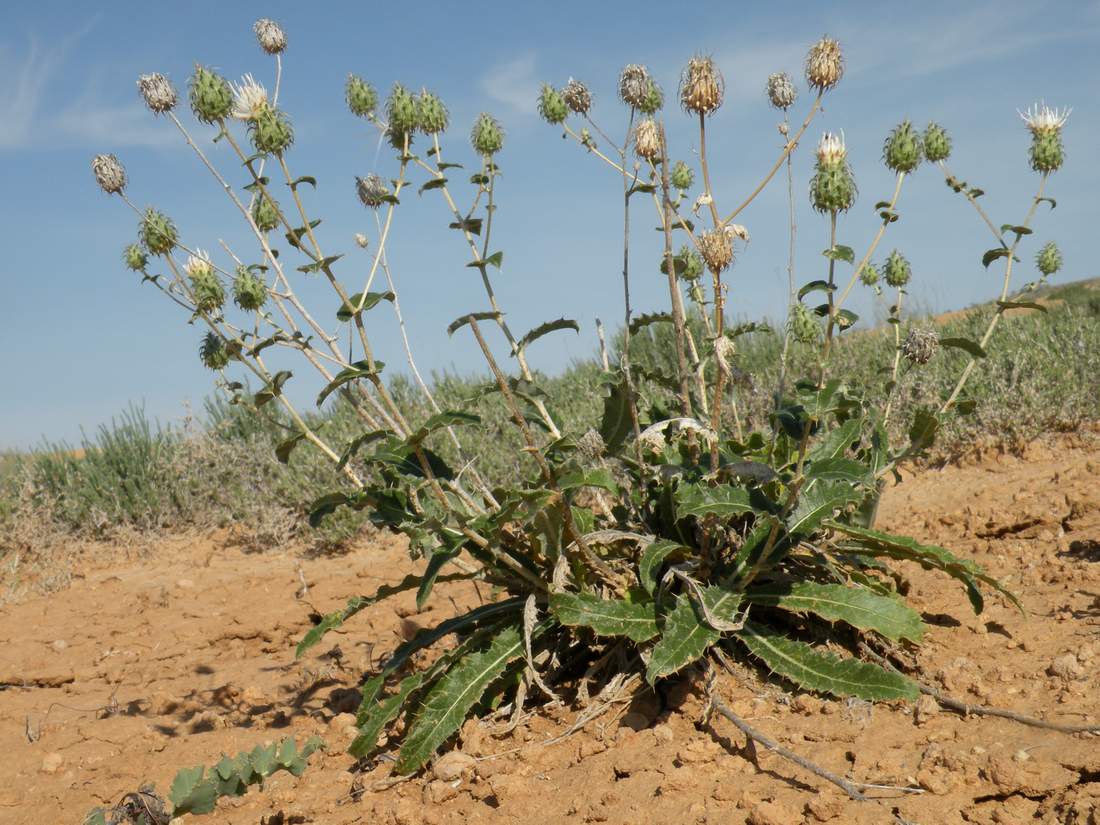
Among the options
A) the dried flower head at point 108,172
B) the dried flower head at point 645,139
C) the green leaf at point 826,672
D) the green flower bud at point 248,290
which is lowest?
the green leaf at point 826,672

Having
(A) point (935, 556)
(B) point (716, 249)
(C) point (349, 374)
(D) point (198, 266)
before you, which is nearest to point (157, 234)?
(D) point (198, 266)

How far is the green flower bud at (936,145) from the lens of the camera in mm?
3916

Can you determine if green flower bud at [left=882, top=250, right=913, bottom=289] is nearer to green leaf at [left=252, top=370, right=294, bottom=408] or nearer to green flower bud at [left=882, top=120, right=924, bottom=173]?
green flower bud at [left=882, top=120, right=924, bottom=173]

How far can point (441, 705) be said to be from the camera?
3051 mm

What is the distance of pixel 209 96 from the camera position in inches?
128

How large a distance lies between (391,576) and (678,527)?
8.96 feet

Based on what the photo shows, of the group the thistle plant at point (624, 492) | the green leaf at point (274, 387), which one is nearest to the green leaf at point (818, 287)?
the thistle plant at point (624, 492)

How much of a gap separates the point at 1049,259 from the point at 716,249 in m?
Answer: 2.57

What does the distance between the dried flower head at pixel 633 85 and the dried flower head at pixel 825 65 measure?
1.81ft

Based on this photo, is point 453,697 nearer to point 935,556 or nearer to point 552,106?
point 935,556

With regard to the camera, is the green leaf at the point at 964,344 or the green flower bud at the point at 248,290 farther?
the green flower bud at the point at 248,290

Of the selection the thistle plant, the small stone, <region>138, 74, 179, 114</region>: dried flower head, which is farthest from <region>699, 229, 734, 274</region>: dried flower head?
<region>138, 74, 179, 114</region>: dried flower head

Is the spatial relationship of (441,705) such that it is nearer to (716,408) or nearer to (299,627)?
(716,408)

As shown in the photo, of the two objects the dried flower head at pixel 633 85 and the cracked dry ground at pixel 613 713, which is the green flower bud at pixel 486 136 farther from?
the cracked dry ground at pixel 613 713
